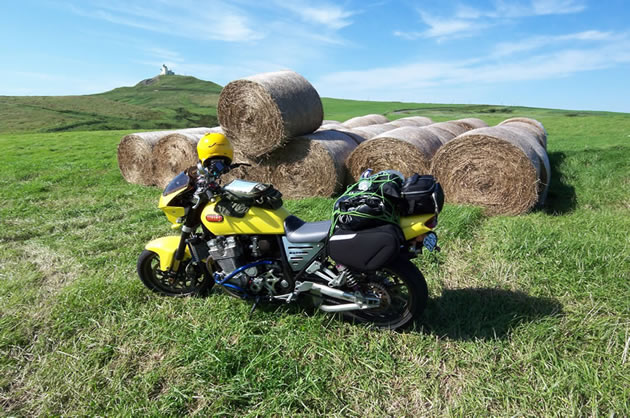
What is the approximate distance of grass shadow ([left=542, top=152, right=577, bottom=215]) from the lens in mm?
5890

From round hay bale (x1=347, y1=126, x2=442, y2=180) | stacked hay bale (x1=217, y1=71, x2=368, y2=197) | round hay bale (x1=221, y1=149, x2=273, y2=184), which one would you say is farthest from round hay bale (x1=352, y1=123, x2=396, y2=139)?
round hay bale (x1=221, y1=149, x2=273, y2=184)

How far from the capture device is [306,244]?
116 inches

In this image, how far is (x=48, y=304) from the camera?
347 centimetres

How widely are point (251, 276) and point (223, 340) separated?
562 mm

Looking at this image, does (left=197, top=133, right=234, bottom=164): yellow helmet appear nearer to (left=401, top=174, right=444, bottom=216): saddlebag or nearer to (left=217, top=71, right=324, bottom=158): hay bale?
(left=401, top=174, right=444, bottom=216): saddlebag

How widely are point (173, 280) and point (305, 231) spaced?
1539 millimetres

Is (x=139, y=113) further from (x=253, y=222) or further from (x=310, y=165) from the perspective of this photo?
(x=253, y=222)

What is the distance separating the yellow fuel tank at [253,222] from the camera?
3.00m

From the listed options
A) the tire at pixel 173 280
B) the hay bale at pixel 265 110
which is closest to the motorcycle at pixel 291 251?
the tire at pixel 173 280

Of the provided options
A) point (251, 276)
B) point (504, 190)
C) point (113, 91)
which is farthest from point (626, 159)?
point (113, 91)

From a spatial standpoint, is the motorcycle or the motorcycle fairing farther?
the motorcycle fairing

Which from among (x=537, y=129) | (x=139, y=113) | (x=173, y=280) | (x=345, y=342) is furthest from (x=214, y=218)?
(x=139, y=113)

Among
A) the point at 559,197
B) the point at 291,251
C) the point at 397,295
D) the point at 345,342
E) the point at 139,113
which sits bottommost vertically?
the point at 345,342

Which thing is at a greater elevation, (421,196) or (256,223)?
(421,196)
